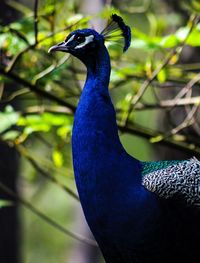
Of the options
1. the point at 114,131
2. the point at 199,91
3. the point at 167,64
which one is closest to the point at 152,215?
the point at 114,131

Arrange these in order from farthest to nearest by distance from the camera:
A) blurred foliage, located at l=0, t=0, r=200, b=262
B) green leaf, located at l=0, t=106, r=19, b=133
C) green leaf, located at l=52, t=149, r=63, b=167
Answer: green leaf, located at l=52, t=149, r=63, b=167 → green leaf, located at l=0, t=106, r=19, b=133 → blurred foliage, located at l=0, t=0, r=200, b=262

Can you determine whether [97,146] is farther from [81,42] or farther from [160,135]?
[160,135]

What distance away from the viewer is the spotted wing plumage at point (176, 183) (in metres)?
3.63

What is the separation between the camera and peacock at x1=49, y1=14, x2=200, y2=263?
357cm

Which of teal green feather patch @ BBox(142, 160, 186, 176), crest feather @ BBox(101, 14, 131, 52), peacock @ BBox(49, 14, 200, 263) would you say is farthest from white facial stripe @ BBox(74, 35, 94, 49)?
teal green feather patch @ BBox(142, 160, 186, 176)

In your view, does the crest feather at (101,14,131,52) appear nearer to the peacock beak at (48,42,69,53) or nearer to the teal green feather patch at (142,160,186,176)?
the peacock beak at (48,42,69,53)

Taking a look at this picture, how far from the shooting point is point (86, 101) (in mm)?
3730

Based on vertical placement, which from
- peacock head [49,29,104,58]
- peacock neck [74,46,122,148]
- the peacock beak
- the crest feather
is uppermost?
the crest feather

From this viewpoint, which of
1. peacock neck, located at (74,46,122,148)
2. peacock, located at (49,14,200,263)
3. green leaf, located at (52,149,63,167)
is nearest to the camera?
peacock, located at (49,14,200,263)

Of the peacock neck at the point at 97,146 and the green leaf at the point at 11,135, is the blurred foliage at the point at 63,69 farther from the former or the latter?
the peacock neck at the point at 97,146

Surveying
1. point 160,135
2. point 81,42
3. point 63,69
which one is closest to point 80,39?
point 81,42

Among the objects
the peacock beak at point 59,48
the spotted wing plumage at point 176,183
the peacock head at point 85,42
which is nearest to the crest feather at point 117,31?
the peacock head at point 85,42

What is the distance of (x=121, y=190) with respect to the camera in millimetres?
3615

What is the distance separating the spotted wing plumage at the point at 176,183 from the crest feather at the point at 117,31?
2.06 feet
